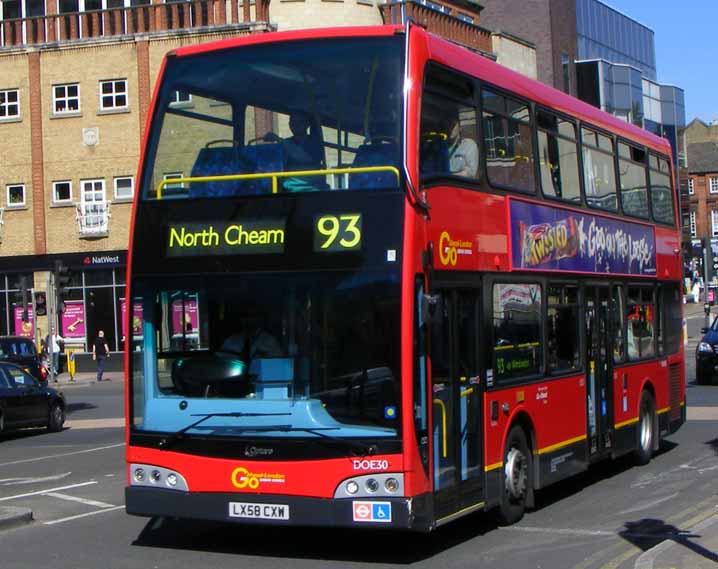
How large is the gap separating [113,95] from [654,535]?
134 feet

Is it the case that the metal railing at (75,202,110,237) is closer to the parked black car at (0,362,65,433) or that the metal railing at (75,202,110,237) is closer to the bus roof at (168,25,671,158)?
the parked black car at (0,362,65,433)

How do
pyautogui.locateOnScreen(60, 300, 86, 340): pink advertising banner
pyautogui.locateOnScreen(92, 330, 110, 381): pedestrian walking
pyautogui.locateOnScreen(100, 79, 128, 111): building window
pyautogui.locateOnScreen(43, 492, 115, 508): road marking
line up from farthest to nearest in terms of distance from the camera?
pyautogui.locateOnScreen(60, 300, 86, 340): pink advertising banner < pyautogui.locateOnScreen(100, 79, 128, 111): building window < pyautogui.locateOnScreen(92, 330, 110, 381): pedestrian walking < pyautogui.locateOnScreen(43, 492, 115, 508): road marking

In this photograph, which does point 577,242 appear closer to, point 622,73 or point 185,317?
point 185,317

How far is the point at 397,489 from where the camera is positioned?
355 inches

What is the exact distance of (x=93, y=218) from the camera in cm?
4825

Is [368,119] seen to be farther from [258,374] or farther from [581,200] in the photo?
[581,200]

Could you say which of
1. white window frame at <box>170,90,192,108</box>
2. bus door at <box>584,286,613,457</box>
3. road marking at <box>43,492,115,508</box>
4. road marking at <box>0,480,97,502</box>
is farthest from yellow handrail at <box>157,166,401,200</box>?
road marking at <box>0,480,97,502</box>

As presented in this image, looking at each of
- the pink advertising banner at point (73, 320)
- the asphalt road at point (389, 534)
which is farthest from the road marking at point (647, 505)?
the pink advertising banner at point (73, 320)

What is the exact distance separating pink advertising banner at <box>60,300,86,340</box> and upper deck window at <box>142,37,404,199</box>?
132 feet

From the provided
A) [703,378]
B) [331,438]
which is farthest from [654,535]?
[703,378]

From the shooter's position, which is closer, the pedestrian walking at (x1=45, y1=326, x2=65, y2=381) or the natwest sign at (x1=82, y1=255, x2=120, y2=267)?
the pedestrian walking at (x1=45, y1=326, x2=65, y2=381)

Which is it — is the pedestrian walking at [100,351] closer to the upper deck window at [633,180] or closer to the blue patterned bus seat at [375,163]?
the upper deck window at [633,180]

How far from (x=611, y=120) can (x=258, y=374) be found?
7.42 meters

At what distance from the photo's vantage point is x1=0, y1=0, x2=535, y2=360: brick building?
4784 centimetres
